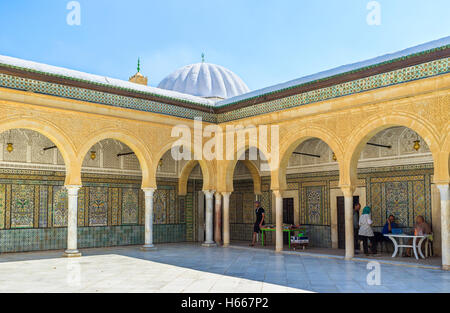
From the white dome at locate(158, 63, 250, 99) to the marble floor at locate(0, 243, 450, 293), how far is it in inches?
314

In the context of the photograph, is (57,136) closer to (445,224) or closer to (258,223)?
(258,223)

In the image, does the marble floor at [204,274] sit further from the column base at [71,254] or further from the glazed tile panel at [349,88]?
the glazed tile panel at [349,88]

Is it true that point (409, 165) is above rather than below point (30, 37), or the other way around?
below

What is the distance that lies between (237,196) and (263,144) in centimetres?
372

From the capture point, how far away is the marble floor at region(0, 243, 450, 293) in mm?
5848

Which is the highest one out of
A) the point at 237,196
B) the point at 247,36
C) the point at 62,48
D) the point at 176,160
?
the point at 247,36

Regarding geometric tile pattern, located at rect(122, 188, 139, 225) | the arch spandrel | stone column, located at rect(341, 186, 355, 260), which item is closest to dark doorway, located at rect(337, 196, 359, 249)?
the arch spandrel

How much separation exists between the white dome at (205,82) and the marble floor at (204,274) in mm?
7988

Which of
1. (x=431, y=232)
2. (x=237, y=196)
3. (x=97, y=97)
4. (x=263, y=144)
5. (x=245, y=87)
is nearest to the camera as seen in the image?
(x=431, y=232)

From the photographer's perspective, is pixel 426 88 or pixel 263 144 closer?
pixel 426 88

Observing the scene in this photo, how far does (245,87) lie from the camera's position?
17.7 meters

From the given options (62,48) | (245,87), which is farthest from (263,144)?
(245,87)

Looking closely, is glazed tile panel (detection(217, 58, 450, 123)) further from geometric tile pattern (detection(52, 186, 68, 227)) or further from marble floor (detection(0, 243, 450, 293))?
geometric tile pattern (detection(52, 186, 68, 227))

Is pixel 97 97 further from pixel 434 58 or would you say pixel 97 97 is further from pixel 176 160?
pixel 434 58
